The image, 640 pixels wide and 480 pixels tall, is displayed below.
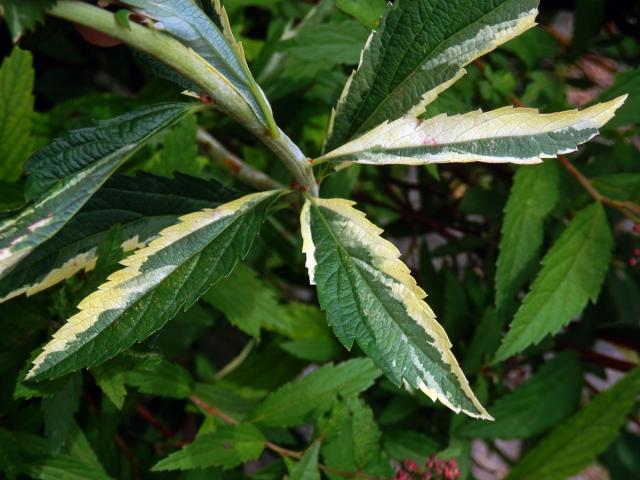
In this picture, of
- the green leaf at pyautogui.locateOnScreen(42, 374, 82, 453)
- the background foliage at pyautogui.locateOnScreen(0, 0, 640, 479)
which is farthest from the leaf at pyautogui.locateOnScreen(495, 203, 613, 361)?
the green leaf at pyautogui.locateOnScreen(42, 374, 82, 453)

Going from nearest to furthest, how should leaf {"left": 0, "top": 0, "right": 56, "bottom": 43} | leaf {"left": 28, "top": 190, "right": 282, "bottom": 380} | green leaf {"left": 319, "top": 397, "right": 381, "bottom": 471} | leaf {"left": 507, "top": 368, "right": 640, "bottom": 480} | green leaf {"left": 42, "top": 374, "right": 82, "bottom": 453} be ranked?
leaf {"left": 0, "top": 0, "right": 56, "bottom": 43}, leaf {"left": 28, "top": 190, "right": 282, "bottom": 380}, green leaf {"left": 42, "top": 374, "right": 82, "bottom": 453}, green leaf {"left": 319, "top": 397, "right": 381, "bottom": 471}, leaf {"left": 507, "top": 368, "right": 640, "bottom": 480}

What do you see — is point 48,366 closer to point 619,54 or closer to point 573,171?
point 573,171

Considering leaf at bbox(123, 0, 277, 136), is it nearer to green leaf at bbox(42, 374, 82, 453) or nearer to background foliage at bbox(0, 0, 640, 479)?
background foliage at bbox(0, 0, 640, 479)

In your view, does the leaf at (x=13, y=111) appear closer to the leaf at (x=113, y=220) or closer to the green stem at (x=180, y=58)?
the leaf at (x=113, y=220)

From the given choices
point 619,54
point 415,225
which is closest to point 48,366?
point 415,225

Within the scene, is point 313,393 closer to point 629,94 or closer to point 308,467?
point 308,467

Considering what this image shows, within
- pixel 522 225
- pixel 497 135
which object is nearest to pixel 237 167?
pixel 522 225
